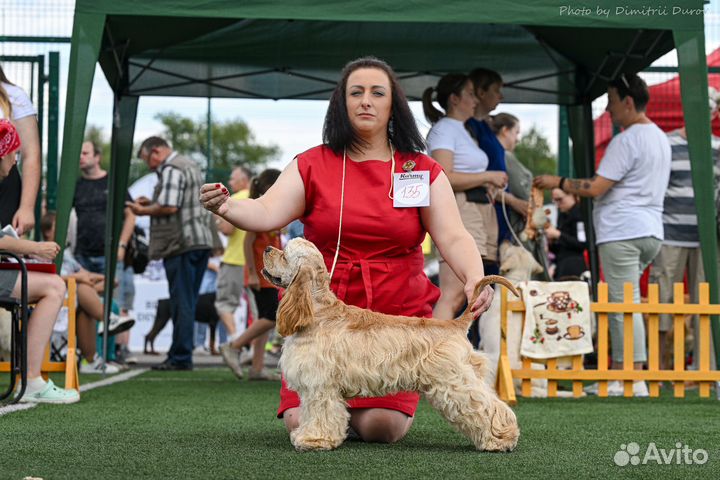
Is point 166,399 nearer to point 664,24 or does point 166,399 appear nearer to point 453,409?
point 453,409

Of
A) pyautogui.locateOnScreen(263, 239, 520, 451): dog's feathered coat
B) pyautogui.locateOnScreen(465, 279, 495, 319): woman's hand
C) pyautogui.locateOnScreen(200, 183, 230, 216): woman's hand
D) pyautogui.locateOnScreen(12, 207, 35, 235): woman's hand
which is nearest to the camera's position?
pyautogui.locateOnScreen(200, 183, 230, 216): woman's hand

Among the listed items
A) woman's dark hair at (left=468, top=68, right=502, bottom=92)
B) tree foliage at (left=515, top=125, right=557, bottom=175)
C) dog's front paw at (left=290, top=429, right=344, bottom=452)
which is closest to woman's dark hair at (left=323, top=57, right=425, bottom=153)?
dog's front paw at (left=290, top=429, right=344, bottom=452)

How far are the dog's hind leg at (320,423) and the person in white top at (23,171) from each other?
2.75 metres

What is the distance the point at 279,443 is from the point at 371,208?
104cm

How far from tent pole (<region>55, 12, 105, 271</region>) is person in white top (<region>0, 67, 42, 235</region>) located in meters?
0.22

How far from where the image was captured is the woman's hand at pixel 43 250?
5.68 metres

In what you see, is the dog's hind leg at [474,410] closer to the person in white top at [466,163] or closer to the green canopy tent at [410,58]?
the person in white top at [466,163]

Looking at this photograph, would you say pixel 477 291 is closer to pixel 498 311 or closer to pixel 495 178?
pixel 498 311

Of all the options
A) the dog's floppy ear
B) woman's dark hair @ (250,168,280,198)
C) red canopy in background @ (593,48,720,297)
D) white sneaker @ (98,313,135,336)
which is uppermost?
red canopy in background @ (593,48,720,297)

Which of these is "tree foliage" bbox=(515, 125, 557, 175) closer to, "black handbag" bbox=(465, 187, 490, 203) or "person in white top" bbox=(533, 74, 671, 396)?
"person in white top" bbox=(533, 74, 671, 396)

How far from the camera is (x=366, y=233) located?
4422 millimetres

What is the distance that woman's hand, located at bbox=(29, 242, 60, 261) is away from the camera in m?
5.68

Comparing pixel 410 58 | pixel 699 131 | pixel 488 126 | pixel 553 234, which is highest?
pixel 410 58

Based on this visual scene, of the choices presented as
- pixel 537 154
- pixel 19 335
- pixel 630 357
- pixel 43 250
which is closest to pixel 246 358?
pixel 630 357
